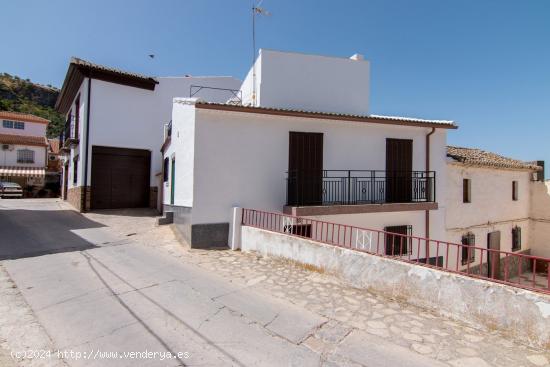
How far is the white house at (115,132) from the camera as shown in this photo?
15664mm

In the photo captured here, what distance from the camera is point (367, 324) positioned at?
170 inches

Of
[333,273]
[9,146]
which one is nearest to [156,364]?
[333,273]

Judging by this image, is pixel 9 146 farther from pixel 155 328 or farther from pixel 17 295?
pixel 155 328

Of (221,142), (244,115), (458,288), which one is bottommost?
(458,288)

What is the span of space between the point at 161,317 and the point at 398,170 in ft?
32.2

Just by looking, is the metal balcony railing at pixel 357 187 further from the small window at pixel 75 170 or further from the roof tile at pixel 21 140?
the roof tile at pixel 21 140

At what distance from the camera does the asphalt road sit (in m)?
3.53

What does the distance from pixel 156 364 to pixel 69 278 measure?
13.1 feet

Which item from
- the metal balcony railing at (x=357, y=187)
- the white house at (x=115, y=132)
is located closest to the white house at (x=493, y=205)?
the metal balcony railing at (x=357, y=187)

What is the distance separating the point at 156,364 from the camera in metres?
3.37

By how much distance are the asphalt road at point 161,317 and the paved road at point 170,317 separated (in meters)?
0.01

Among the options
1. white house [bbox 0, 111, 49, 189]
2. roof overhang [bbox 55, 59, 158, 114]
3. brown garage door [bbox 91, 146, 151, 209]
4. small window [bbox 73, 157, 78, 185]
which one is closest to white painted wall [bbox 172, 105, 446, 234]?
roof overhang [bbox 55, 59, 158, 114]

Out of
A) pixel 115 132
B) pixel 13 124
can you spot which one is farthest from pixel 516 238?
pixel 13 124

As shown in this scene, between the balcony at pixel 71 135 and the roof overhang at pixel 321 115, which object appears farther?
the balcony at pixel 71 135
